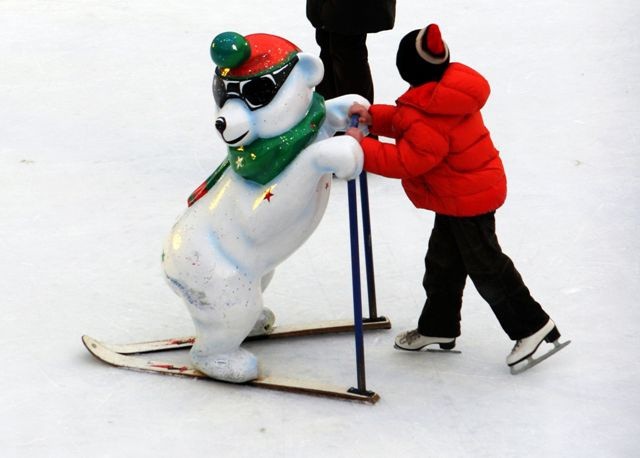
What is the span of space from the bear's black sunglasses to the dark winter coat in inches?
61.4

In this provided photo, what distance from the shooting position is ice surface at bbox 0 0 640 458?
3.30 meters

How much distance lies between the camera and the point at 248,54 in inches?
125

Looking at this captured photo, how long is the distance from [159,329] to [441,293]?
92 centimetres

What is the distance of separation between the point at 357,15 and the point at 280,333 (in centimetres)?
153

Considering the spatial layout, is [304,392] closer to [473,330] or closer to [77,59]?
[473,330]

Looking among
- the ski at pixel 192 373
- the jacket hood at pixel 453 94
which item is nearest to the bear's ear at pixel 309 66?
the jacket hood at pixel 453 94

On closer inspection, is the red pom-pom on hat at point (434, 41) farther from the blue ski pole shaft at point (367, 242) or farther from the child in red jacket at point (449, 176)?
the blue ski pole shaft at point (367, 242)

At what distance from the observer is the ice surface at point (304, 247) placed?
Answer: 3.30m

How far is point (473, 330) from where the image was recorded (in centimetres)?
380

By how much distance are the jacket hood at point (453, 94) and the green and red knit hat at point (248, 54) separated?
0.36 metres

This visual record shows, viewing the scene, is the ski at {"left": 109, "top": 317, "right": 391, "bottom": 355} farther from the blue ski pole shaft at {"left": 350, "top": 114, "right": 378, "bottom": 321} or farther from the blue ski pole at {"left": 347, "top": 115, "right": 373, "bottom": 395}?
the blue ski pole at {"left": 347, "top": 115, "right": 373, "bottom": 395}

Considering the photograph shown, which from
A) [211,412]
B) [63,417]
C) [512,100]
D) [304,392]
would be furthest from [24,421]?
[512,100]

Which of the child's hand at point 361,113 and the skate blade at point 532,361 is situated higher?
the child's hand at point 361,113

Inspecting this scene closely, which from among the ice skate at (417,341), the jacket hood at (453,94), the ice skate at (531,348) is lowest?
the ice skate at (417,341)
